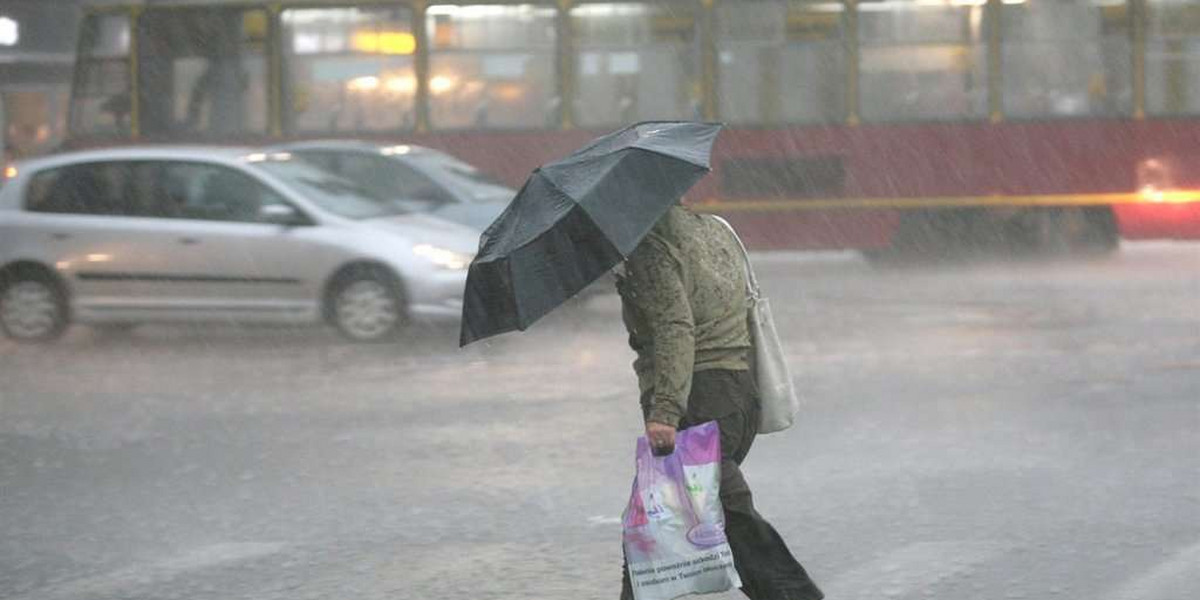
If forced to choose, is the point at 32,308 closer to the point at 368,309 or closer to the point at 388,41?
the point at 368,309

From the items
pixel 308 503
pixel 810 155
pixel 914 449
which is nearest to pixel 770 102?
pixel 810 155

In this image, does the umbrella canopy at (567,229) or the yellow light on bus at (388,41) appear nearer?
the umbrella canopy at (567,229)

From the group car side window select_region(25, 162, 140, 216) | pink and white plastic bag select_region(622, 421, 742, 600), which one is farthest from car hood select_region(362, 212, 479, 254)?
pink and white plastic bag select_region(622, 421, 742, 600)

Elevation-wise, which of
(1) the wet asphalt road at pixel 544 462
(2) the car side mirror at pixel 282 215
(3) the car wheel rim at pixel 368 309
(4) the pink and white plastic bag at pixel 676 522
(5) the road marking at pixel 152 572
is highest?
(2) the car side mirror at pixel 282 215

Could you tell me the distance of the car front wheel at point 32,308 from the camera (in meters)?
14.8

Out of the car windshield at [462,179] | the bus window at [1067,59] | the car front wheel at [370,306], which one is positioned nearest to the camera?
the car front wheel at [370,306]

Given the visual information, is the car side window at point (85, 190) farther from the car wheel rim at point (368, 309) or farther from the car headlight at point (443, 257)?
the car headlight at point (443, 257)

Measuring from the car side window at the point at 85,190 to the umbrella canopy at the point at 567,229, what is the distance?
1011 centimetres

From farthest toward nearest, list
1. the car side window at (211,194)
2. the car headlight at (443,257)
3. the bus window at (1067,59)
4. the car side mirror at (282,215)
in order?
1. the bus window at (1067,59)
2. the car side window at (211,194)
3. the car side mirror at (282,215)
4. the car headlight at (443,257)

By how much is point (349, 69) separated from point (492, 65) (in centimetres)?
149

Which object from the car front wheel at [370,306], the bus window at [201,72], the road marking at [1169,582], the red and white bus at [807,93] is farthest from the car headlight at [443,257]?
the road marking at [1169,582]

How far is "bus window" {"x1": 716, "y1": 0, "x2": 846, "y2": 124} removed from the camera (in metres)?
20.2

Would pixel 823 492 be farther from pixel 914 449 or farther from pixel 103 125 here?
pixel 103 125

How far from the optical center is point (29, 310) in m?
14.8
